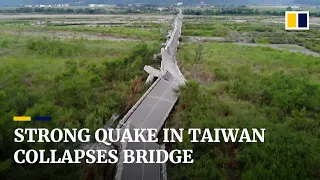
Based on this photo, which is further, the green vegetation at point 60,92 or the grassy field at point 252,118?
the grassy field at point 252,118

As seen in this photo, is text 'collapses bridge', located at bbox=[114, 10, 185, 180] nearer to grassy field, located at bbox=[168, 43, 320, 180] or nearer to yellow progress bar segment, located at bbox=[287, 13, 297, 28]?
grassy field, located at bbox=[168, 43, 320, 180]

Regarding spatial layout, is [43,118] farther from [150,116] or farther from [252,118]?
[252,118]

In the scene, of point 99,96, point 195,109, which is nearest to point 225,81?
point 195,109

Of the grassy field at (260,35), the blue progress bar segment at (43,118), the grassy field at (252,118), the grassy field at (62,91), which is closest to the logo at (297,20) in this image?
the grassy field at (252,118)

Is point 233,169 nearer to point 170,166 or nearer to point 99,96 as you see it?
point 170,166

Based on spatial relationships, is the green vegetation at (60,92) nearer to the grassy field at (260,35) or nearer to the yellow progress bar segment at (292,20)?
the yellow progress bar segment at (292,20)

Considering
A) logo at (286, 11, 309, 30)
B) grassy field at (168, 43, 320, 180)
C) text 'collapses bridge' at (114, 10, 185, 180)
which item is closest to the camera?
text 'collapses bridge' at (114, 10, 185, 180)

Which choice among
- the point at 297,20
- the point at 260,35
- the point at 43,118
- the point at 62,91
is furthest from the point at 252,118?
the point at 260,35

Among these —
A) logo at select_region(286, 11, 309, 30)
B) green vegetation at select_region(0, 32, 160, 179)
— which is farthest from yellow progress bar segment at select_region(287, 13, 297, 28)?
green vegetation at select_region(0, 32, 160, 179)
